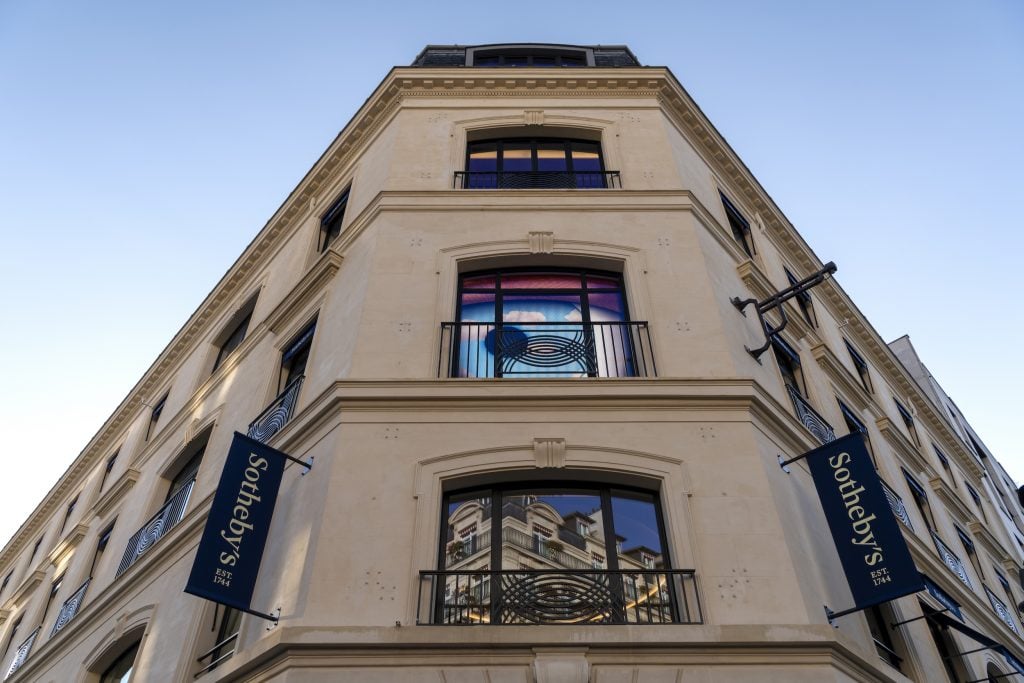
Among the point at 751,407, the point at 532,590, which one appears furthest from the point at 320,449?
the point at 751,407

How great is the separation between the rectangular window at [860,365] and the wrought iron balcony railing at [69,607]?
17310mm

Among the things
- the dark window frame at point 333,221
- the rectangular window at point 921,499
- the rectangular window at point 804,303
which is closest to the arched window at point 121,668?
the dark window frame at point 333,221

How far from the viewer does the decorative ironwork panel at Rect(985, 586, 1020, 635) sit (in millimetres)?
17081

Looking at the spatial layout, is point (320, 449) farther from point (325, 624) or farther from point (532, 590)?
point (532, 590)

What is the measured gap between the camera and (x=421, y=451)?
9.45 meters

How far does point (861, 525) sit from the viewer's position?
351 inches

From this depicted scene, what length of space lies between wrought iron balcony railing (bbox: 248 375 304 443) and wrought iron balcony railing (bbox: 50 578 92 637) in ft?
20.4

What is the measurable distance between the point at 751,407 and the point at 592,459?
7.17 ft

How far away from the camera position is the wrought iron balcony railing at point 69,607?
15.3 m

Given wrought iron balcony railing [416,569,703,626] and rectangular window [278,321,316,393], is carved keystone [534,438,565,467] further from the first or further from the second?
rectangular window [278,321,316,393]

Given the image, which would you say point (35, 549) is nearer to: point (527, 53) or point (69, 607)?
point (69, 607)

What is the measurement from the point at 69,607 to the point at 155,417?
17.6 ft

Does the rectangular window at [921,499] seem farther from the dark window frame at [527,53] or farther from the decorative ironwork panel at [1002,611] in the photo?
the dark window frame at [527,53]

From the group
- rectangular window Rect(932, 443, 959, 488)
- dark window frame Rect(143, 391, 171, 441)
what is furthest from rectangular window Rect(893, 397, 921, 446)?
dark window frame Rect(143, 391, 171, 441)
